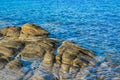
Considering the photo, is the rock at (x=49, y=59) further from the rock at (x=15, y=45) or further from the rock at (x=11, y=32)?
the rock at (x=11, y=32)

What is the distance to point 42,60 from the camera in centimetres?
2330

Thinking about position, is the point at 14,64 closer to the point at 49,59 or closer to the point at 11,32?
the point at 49,59

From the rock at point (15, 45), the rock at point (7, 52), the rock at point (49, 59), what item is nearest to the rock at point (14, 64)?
the rock at point (7, 52)

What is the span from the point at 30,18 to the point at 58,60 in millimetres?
27159

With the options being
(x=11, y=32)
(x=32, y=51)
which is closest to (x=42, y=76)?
(x=32, y=51)

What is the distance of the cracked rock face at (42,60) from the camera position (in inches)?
821

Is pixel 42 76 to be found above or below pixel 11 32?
below

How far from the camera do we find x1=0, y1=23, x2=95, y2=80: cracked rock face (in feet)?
68.4

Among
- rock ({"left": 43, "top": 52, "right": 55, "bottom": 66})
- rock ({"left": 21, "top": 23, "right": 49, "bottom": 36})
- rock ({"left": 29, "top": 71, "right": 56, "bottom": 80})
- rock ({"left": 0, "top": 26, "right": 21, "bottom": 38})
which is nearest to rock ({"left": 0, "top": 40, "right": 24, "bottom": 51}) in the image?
rock ({"left": 43, "top": 52, "right": 55, "bottom": 66})

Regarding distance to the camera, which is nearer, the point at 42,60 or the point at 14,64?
the point at 14,64

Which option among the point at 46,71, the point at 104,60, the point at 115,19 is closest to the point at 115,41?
the point at 104,60

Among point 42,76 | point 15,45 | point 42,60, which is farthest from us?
point 15,45

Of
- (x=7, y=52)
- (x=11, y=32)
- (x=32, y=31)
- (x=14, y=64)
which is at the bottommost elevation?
(x=14, y=64)

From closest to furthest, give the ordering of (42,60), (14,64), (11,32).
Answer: (14,64), (42,60), (11,32)
